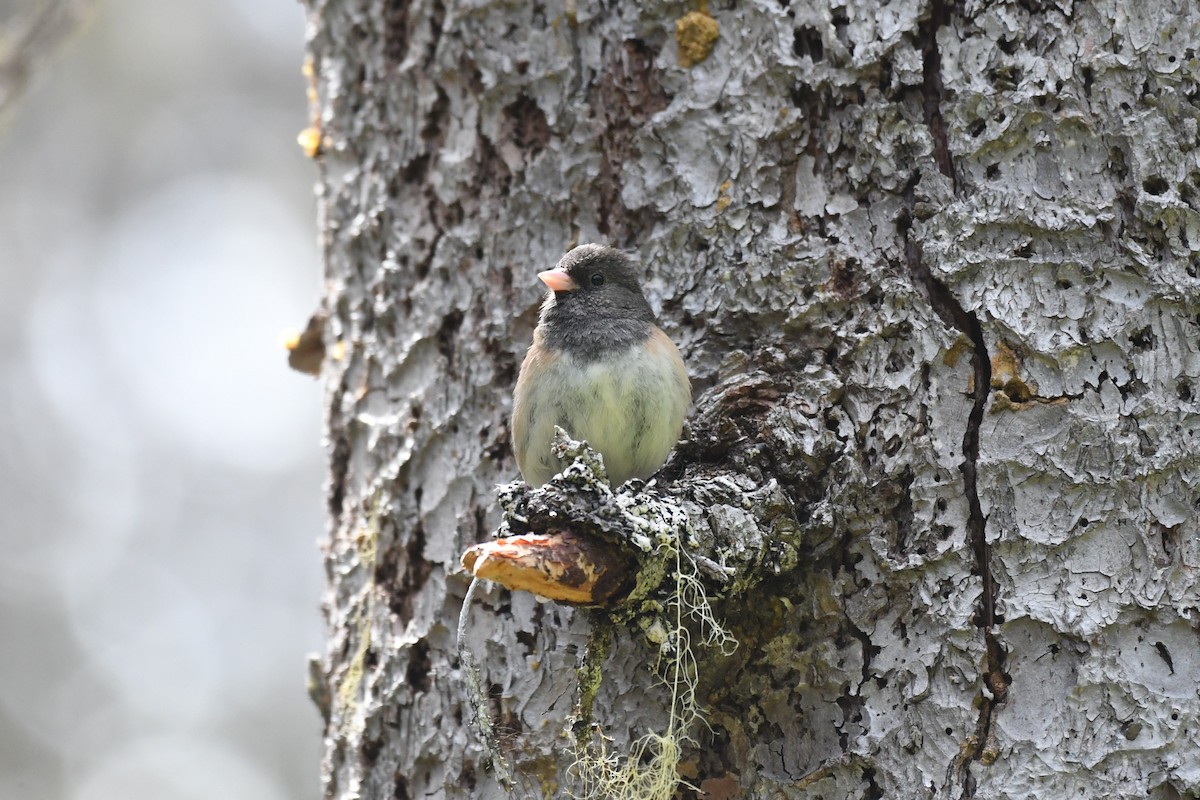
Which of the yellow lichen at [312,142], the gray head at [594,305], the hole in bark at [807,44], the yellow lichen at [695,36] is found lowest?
the gray head at [594,305]

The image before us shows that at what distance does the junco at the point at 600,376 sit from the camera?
2.01 m

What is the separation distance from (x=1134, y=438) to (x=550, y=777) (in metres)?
1.08

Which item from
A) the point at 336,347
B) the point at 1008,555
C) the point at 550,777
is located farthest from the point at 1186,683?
the point at 336,347

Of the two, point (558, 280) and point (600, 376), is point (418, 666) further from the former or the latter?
point (558, 280)

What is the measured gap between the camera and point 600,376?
215cm

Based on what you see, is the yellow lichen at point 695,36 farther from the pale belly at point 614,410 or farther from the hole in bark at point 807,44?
the pale belly at point 614,410

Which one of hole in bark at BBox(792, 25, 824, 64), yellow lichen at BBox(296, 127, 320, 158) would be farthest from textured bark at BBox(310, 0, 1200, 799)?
yellow lichen at BBox(296, 127, 320, 158)

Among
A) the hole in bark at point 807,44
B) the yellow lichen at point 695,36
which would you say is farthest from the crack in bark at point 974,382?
the yellow lichen at point 695,36

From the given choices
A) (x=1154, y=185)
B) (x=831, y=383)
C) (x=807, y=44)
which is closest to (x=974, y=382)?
(x=831, y=383)

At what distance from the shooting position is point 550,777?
5.93 feet

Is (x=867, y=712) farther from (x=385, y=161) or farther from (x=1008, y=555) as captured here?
(x=385, y=161)

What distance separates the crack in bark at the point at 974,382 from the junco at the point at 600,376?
0.49m

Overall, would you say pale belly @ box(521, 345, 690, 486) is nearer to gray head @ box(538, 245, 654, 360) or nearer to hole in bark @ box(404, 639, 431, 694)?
gray head @ box(538, 245, 654, 360)

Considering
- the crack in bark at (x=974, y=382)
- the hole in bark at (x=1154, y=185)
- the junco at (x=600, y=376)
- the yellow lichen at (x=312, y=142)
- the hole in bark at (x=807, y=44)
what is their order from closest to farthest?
the crack in bark at (x=974, y=382) < the hole in bark at (x=1154, y=185) < the hole in bark at (x=807, y=44) < the junco at (x=600, y=376) < the yellow lichen at (x=312, y=142)
